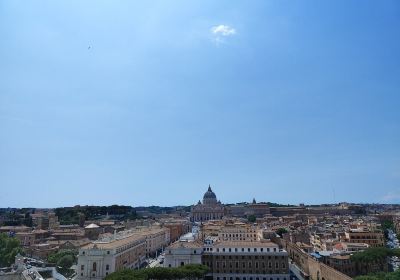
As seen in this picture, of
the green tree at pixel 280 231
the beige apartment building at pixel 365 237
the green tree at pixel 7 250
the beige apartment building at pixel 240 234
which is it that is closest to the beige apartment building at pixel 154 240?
the beige apartment building at pixel 240 234

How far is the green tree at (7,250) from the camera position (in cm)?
6756

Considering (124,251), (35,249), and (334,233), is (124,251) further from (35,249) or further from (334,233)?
(334,233)

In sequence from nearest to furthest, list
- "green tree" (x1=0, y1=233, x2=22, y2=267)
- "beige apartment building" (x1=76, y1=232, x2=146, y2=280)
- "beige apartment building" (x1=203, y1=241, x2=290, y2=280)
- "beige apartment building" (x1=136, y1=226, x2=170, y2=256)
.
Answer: "beige apartment building" (x1=76, y1=232, x2=146, y2=280) → "beige apartment building" (x1=203, y1=241, x2=290, y2=280) → "green tree" (x1=0, y1=233, x2=22, y2=267) → "beige apartment building" (x1=136, y1=226, x2=170, y2=256)

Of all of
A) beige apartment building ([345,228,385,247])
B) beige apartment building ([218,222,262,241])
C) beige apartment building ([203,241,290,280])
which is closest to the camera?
beige apartment building ([203,241,290,280])

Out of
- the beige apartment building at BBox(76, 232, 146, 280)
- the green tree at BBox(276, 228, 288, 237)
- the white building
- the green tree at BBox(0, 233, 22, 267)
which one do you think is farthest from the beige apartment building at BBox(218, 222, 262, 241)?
the green tree at BBox(0, 233, 22, 267)

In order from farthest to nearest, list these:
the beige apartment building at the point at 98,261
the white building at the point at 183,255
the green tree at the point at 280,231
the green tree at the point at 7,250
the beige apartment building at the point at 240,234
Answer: the green tree at the point at 280,231 → the beige apartment building at the point at 240,234 → the green tree at the point at 7,250 → the white building at the point at 183,255 → the beige apartment building at the point at 98,261

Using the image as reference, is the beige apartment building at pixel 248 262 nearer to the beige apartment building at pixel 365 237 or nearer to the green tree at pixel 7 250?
the beige apartment building at pixel 365 237

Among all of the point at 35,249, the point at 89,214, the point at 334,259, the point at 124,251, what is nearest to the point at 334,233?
the point at 334,259

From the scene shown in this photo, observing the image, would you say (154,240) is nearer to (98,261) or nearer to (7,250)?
(98,261)

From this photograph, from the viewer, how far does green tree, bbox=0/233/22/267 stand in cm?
6756

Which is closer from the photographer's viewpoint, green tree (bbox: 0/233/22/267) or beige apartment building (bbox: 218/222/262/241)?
green tree (bbox: 0/233/22/267)

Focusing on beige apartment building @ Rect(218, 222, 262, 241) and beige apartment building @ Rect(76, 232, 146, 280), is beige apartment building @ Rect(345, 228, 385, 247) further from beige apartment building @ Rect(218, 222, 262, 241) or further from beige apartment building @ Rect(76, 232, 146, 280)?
beige apartment building @ Rect(76, 232, 146, 280)

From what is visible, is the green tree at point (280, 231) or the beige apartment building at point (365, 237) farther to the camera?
the green tree at point (280, 231)

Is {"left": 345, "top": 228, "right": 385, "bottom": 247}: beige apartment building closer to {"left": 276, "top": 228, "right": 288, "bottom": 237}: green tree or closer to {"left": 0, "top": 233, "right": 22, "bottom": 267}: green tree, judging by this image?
{"left": 276, "top": 228, "right": 288, "bottom": 237}: green tree
